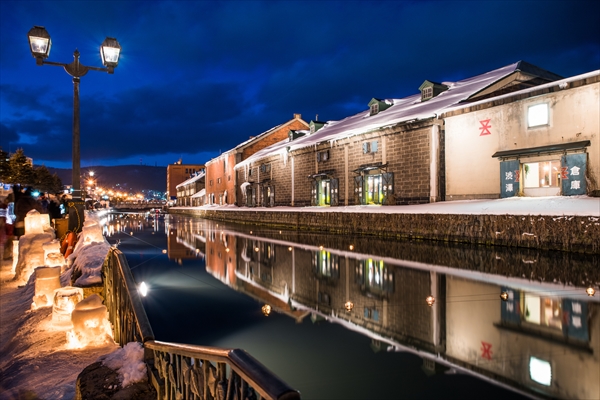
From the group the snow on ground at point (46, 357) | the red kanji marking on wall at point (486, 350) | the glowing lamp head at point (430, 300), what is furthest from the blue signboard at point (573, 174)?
the snow on ground at point (46, 357)

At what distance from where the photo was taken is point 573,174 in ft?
51.8

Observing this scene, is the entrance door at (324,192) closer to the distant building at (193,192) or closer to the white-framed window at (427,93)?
the white-framed window at (427,93)

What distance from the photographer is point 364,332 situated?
5398 millimetres

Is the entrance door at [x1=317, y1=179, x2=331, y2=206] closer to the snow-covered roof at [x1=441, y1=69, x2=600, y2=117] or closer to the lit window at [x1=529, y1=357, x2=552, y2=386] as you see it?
the snow-covered roof at [x1=441, y1=69, x2=600, y2=117]

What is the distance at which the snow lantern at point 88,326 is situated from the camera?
530 centimetres

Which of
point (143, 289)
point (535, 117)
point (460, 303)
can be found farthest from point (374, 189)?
point (143, 289)

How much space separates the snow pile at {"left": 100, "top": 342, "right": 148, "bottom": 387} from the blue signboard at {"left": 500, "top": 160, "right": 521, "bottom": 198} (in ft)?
58.8

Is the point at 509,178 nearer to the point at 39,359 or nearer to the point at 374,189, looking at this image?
the point at 374,189

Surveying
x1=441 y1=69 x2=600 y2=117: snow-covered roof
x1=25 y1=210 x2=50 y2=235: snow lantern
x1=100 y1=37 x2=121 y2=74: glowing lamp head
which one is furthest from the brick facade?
x1=25 y1=210 x2=50 y2=235: snow lantern

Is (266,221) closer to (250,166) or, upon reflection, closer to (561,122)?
(250,166)

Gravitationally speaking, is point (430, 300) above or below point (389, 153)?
below

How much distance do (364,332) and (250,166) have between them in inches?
1547

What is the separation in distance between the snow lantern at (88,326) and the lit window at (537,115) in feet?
59.8

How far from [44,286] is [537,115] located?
62.1 feet
